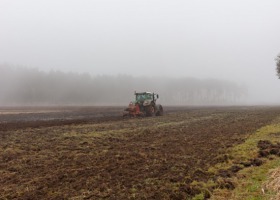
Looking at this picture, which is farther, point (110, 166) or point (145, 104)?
point (145, 104)

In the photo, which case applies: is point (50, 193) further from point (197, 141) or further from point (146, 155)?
point (197, 141)

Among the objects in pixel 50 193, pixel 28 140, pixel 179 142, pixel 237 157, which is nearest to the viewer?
pixel 50 193

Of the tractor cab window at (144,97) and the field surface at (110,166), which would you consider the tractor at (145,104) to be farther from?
the field surface at (110,166)

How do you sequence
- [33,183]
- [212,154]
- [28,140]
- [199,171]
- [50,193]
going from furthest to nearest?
[28,140], [212,154], [199,171], [33,183], [50,193]

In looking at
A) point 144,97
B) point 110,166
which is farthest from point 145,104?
point 110,166

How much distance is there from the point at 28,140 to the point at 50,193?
1119 cm

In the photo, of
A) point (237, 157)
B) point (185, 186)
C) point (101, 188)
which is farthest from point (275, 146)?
point (101, 188)

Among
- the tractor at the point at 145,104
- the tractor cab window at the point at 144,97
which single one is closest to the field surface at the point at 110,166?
the tractor at the point at 145,104

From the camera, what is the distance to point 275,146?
49.1 feet

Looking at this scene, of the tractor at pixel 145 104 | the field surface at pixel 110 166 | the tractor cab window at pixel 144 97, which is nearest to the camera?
the field surface at pixel 110 166

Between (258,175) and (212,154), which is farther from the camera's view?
(212,154)

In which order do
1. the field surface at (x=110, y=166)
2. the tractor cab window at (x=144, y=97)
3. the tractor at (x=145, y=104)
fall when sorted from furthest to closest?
the tractor cab window at (x=144, y=97) < the tractor at (x=145, y=104) < the field surface at (x=110, y=166)

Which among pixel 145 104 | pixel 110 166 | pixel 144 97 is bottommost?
pixel 110 166

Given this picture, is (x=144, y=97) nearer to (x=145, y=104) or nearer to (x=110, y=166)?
(x=145, y=104)
